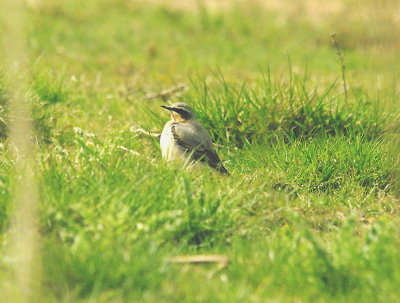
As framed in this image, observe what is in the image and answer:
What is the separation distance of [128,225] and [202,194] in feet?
2.01

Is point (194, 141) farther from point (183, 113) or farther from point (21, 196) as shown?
point (21, 196)

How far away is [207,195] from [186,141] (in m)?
1.55

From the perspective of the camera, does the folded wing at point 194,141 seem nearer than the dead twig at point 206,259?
No

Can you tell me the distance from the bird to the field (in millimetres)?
197

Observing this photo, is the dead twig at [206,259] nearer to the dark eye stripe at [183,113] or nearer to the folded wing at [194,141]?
the folded wing at [194,141]

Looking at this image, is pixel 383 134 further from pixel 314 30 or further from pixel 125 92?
pixel 314 30

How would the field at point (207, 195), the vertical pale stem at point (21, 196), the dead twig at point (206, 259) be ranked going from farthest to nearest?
the dead twig at point (206, 259) < the field at point (207, 195) < the vertical pale stem at point (21, 196)

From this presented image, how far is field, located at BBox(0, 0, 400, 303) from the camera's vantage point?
3.04 metres

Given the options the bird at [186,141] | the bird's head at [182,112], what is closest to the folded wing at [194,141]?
the bird at [186,141]

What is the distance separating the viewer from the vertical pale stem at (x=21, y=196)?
7.79 ft

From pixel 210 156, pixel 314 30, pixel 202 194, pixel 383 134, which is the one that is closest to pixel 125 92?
pixel 210 156

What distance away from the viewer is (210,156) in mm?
5215

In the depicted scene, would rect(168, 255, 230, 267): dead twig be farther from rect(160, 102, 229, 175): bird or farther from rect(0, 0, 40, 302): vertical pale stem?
rect(160, 102, 229, 175): bird

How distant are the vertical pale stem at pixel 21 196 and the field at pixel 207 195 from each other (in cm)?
2
